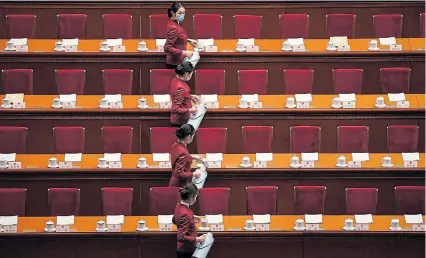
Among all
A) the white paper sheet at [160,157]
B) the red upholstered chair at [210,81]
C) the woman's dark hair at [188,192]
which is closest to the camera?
the woman's dark hair at [188,192]

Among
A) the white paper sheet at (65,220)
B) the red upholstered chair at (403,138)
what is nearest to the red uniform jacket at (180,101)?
A: the white paper sheet at (65,220)

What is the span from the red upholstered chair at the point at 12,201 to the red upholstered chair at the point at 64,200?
176 millimetres

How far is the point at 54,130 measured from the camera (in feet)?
23.1

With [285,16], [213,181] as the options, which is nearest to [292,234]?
[213,181]

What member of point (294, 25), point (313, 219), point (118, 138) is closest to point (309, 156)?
point (313, 219)

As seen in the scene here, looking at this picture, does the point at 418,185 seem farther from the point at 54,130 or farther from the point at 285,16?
the point at 54,130

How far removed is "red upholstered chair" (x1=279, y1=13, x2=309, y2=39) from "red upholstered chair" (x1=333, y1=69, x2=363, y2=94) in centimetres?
42

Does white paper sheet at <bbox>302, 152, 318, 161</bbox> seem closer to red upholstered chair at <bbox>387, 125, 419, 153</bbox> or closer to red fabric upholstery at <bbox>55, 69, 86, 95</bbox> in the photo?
red upholstered chair at <bbox>387, 125, 419, 153</bbox>

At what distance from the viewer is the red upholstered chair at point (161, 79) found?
721cm

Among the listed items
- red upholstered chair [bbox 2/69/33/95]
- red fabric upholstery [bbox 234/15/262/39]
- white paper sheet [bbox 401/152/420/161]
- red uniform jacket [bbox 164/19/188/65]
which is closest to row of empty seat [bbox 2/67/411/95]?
red upholstered chair [bbox 2/69/33/95]

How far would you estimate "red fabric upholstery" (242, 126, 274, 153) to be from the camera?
23.1 ft

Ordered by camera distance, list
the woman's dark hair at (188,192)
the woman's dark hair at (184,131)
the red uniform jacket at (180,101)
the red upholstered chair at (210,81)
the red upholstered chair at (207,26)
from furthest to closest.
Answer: the red upholstered chair at (207,26) → the red upholstered chair at (210,81) → the red uniform jacket at (180,101) → the woman's dark hair at (184,131) → the woman's dark hair at (188,192)

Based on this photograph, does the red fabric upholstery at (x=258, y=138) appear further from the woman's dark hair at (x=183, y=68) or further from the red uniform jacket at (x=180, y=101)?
the woman's dark hair at (x=183, y=68)

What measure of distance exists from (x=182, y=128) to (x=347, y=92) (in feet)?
4.26
